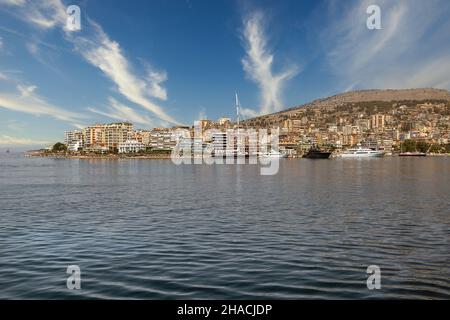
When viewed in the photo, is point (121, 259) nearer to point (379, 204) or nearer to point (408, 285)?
point (408, 285)

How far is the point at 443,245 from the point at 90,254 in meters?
13.9

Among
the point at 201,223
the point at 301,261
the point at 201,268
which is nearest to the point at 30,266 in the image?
the point at 201,268

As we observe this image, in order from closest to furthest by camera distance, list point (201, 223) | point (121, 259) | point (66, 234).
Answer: point (121, 259), point (66, 234), point (201, 223)

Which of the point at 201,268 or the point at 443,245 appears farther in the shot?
the point at 443,245

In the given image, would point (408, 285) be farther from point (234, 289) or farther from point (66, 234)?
point (66, 234)

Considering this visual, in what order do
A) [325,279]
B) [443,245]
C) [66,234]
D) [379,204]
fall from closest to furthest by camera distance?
[325,279] → [443,245] → [66,234] → [379,204]

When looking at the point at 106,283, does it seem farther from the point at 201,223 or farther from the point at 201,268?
the point at 201,223

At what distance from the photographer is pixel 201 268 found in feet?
49.0

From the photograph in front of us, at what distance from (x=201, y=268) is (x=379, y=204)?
72.8 ft

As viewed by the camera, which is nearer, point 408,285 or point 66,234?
point 408,285
